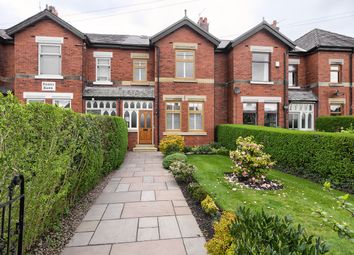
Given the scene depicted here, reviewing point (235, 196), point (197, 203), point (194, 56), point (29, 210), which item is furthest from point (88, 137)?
point (194, 56)

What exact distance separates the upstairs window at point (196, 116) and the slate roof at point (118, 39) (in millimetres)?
5219

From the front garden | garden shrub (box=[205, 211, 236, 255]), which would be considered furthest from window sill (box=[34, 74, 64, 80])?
garden shrub (box=[205, 211, 236, 255])

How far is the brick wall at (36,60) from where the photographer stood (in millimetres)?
13125

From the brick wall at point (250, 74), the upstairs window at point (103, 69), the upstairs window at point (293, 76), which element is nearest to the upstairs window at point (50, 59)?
the upstairs window at point (103, 69)

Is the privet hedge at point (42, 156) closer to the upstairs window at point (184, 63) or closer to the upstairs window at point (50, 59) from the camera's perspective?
the upstairs window at point (184, 63)

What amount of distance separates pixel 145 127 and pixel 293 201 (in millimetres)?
10809

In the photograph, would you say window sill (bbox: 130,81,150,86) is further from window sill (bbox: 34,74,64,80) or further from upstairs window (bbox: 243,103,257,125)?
upstairs window (bbox: 243,103,257,125)

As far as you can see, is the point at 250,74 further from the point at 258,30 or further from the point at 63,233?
the point at 63,233

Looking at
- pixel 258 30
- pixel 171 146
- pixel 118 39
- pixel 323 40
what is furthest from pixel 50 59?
pixel 323 40

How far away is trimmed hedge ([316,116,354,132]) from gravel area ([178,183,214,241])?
11.1 meters

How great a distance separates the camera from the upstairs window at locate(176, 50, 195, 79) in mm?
14492

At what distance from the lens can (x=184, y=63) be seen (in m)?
14.5

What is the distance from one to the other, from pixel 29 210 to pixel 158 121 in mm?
11540

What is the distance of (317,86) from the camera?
16156mm
